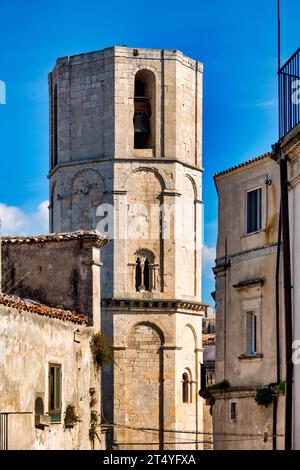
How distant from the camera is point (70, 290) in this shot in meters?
36.6

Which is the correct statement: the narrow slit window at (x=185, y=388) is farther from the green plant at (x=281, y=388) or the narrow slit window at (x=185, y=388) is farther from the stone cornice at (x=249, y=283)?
the green plant at (x=281, y=388)

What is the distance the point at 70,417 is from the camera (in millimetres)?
32406

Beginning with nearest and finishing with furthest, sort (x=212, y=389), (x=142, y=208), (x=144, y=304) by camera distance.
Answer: (x=212, y=389) → (x=144, y=304) → (x=142, y=208)

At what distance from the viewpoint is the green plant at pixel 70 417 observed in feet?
106

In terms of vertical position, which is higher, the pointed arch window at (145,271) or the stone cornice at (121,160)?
→ the stone cornice at (121,160)

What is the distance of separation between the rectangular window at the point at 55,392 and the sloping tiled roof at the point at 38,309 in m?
1.20

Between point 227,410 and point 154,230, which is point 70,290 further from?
point 154,230

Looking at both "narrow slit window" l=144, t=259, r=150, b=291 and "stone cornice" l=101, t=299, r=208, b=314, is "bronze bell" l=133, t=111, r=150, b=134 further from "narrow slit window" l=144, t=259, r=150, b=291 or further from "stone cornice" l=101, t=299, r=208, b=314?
"stone cornice" l=101, t=299, r=208, b=314

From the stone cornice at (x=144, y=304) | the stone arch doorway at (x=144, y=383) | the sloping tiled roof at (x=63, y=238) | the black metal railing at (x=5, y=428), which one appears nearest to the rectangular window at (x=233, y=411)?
the sloping tiled roof at (x=63, y=238)

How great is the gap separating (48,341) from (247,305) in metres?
4.58

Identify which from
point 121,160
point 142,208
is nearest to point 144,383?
point 142,208

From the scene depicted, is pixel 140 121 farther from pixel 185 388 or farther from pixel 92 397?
pixel 92 397

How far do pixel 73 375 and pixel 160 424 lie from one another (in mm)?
24591

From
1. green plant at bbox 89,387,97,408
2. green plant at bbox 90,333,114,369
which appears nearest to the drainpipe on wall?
green plant at bbox 90,333,114,369
